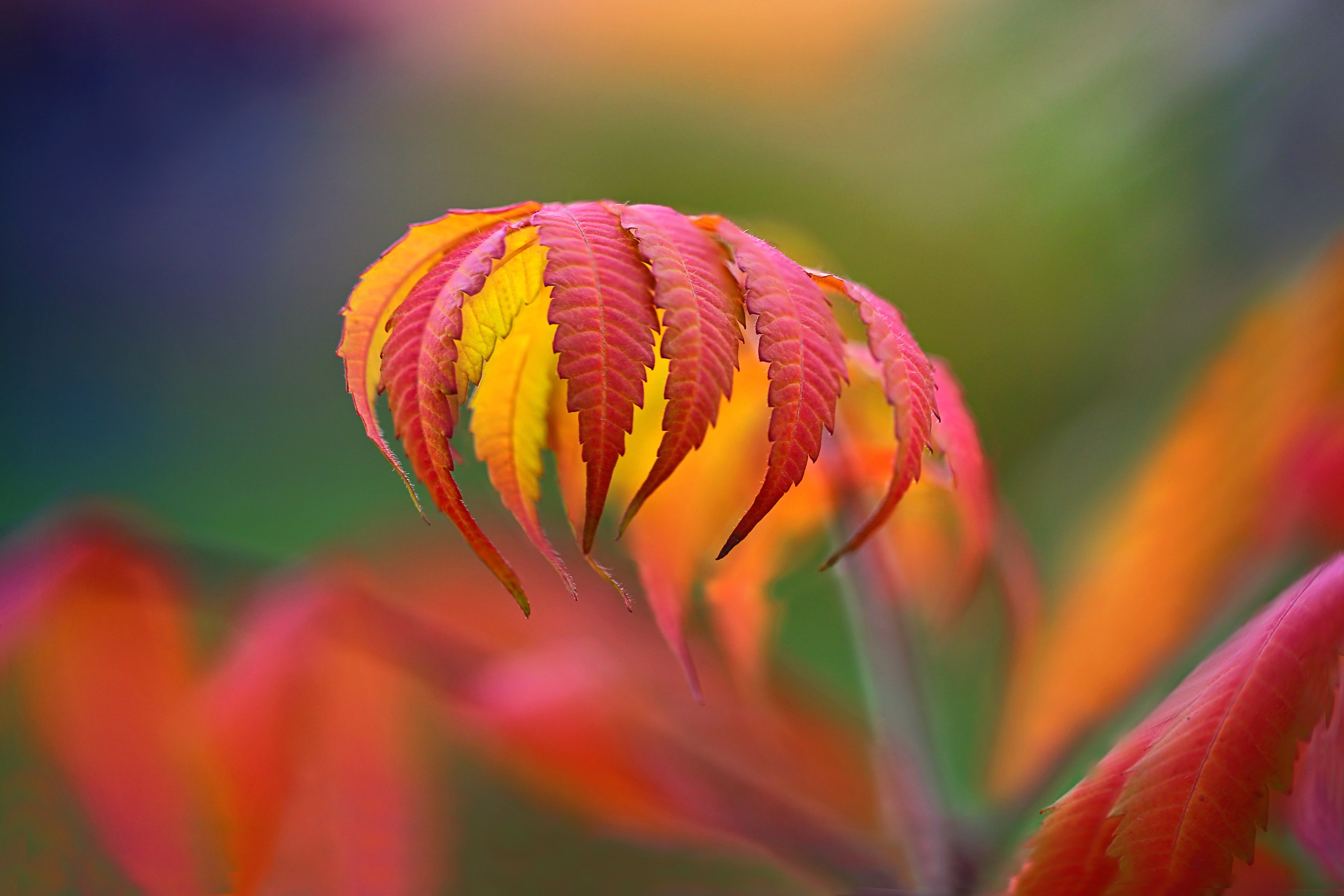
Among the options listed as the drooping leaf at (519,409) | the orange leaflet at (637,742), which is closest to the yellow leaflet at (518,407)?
the drooping leaf at (519,409)

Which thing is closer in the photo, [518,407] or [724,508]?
[518,407]

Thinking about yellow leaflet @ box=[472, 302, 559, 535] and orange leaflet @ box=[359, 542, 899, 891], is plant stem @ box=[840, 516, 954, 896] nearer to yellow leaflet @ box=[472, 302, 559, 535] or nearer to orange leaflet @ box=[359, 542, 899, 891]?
orange leaflet @ box=[359, 542, 899, 891]

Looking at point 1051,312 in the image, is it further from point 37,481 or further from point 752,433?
point 37,481

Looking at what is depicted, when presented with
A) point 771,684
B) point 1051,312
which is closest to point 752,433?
point 771,684

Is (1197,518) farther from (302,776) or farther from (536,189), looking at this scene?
(536,189)

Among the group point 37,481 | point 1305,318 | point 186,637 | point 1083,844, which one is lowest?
point 37,481

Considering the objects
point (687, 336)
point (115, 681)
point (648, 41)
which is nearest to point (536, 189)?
point (648, 41)

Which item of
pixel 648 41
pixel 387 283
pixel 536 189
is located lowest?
pixel 536 189
